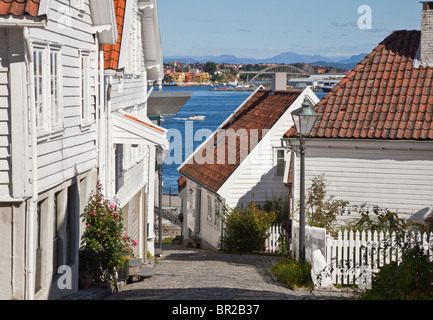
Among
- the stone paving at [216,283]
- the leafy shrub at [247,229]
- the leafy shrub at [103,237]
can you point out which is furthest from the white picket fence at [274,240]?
the leafy shrub at [103,237]

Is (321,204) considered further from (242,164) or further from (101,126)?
(242,164)

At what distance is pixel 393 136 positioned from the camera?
19766 millimetres

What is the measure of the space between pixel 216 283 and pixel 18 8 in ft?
25.1

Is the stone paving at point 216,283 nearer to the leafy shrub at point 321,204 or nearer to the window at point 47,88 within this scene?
the leafy shrub at point 321,204

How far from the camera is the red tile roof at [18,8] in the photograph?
9547 mm

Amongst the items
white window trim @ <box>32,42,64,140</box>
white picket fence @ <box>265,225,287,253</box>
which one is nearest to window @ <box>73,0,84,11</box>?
white window trim @ <box>32,42,64,140</box>

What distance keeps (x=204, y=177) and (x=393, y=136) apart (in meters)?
11.4

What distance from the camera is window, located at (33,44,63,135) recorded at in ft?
35.6

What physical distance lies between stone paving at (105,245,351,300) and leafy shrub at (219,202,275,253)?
2078mm

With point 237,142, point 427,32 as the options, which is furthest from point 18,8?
point 237,142

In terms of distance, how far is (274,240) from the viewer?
80.4 feet

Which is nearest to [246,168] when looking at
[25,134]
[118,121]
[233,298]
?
[118,121]

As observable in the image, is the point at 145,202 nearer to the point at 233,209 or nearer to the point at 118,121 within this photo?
the point at 233,209

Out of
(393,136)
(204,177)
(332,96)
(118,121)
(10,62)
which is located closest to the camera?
(10,62)
